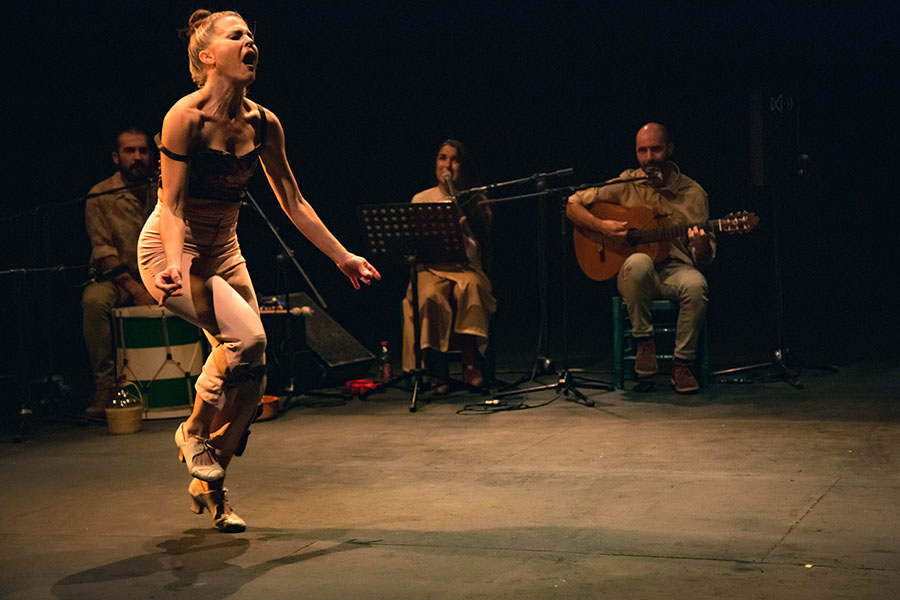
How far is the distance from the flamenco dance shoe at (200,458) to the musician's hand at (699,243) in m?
3.35

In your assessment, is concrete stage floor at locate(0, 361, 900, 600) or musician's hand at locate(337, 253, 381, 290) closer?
concrete stage floor at locate(0, 361, 900, 600)

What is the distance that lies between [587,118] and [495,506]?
19.7ft

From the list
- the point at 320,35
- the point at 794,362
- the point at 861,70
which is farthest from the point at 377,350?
the point at 861,70

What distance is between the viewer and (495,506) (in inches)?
147

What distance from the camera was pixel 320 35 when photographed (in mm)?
8844

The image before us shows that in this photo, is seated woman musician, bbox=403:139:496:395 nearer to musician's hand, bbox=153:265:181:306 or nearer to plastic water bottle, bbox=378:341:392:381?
plastic water bottle, bbox=378:341:392:381

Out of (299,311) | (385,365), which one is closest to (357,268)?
(299,311)

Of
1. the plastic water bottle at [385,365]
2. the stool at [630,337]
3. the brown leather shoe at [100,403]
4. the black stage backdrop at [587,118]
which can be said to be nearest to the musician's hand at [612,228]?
the stool at [630,337]

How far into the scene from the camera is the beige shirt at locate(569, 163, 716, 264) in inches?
244

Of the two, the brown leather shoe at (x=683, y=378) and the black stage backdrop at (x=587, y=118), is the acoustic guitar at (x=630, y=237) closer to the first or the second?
the brown leather shoe at (x=683, y=378)

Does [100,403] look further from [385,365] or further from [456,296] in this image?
[456,296]

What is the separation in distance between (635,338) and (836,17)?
4033 millimetres

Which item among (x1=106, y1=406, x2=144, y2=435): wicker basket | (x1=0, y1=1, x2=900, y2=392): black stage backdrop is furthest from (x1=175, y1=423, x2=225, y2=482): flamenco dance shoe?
(x1=0, y1=1, x2=900, y2=392): black stage backdrop

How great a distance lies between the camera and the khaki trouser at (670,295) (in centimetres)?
602
